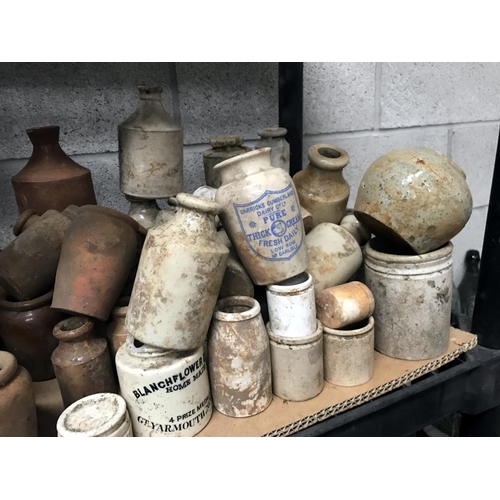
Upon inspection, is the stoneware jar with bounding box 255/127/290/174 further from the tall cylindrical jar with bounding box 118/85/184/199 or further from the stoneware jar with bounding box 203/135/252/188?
the tall cylindrical jar with bounding box 118/85/184/199

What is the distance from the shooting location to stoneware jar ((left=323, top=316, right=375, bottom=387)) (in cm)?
93

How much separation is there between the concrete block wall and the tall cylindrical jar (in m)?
0.33

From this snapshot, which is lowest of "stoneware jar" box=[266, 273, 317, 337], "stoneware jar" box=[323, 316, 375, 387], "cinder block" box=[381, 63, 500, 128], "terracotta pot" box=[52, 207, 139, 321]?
"stoneware jar" box=[323, 316, 375, 387]

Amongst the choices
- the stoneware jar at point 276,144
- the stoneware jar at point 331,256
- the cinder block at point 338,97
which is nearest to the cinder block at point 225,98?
the cinder block at point 338,97

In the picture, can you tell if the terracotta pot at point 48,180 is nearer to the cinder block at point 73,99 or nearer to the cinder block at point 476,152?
the cinder block at point 73,99

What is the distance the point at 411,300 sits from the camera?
993 mm

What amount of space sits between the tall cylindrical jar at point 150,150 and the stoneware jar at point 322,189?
1.00 feet

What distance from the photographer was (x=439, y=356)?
3.40ft

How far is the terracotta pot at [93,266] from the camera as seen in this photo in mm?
858

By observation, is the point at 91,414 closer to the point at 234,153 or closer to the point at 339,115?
the point at 234,153

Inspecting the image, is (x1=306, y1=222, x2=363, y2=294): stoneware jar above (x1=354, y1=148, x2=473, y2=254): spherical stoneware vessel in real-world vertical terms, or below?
below

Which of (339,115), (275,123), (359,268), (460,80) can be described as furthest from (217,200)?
(460,80)

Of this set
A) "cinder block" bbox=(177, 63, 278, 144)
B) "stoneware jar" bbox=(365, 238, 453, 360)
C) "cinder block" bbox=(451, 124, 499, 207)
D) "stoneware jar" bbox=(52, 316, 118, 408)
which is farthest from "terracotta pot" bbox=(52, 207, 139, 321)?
"cinder block" bbox=(451, 124, 499, 207)

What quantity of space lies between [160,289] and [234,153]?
48 centimetres
